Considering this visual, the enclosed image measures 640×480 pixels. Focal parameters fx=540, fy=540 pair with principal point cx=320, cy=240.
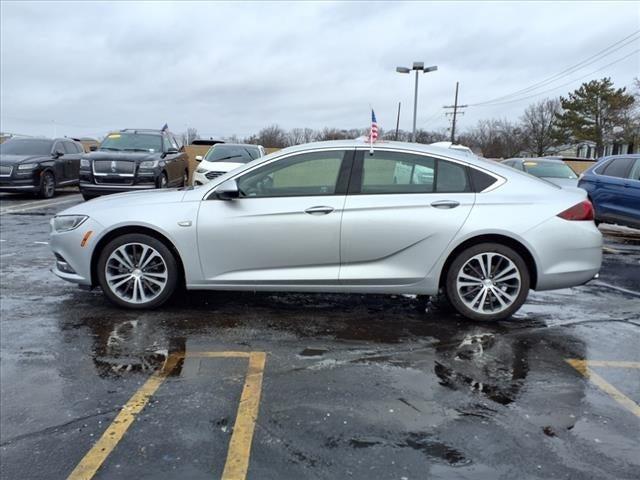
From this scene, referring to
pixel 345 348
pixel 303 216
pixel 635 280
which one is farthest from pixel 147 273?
pixel 635 280

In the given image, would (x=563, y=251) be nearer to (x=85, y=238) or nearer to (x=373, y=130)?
(x=373, y=130)

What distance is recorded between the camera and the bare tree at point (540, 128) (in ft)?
208

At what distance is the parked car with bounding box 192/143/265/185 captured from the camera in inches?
519

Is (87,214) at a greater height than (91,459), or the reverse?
(87,214)

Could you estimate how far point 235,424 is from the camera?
3.06 metres

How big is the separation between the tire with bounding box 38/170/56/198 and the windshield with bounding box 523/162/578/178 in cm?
1299

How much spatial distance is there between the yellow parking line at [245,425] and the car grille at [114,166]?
9391 millimetres

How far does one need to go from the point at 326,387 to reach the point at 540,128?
71.0m

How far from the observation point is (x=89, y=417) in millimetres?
3137

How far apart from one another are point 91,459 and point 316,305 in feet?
9.67

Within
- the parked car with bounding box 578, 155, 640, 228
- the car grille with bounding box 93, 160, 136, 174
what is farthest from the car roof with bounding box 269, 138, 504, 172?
the car grille with bounding box 93, 160, 136, 174

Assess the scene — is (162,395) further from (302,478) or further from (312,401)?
(302,478)

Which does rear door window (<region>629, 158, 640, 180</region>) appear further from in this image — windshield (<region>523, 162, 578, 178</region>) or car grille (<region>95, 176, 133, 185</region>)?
car grille (<region>95, 176, 133, 185</region>)

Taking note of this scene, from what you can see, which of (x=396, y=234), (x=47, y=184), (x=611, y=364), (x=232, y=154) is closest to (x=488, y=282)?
(x=396, y=234)
